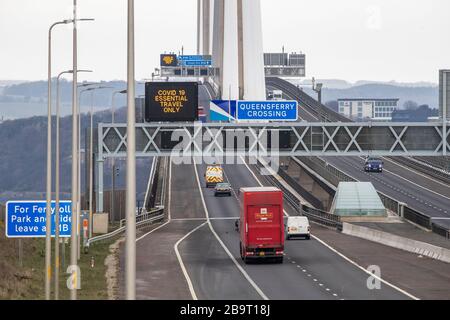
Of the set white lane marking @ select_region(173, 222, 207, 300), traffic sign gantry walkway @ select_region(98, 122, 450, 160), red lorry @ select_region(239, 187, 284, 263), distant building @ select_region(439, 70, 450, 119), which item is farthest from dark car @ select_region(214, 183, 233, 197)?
red lorry @ select_region(239, 187, 284, 263)

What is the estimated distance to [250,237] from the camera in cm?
6159

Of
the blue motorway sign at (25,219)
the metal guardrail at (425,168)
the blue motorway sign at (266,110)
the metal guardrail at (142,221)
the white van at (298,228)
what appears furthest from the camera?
the metal guardrail at (425,168)

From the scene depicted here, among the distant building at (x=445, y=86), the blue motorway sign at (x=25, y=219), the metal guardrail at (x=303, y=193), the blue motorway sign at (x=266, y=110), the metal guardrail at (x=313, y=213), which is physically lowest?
the metal guardrail at (x=313, y=213)

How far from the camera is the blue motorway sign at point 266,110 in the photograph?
99.5 m

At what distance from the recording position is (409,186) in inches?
5615

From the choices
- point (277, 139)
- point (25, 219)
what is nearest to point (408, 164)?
point (277, 139)

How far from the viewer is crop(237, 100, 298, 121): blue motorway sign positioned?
9950 centimetres

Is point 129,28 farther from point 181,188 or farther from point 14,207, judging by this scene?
point 181,188

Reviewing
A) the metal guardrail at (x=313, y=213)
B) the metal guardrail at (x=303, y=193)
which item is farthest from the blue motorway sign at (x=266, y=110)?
the metal guardrail at (x=303, y=193)

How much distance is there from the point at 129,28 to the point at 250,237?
36.2 m

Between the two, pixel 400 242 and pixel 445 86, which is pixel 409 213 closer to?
pixel 445 86

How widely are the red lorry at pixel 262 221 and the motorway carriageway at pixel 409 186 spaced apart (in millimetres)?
42811

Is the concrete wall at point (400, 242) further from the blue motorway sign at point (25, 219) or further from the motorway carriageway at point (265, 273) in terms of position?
the blue motorway sign at point (25, 219)
